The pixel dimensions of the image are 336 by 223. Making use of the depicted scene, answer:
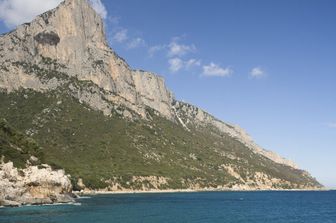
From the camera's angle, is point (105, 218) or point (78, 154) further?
point (78, 154)

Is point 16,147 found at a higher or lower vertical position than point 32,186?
higher

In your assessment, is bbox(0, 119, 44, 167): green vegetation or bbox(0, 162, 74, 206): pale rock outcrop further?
bbox(0, 119, 44, 167): green vegetation

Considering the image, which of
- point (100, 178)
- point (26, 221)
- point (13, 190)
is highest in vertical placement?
point (100, 178)

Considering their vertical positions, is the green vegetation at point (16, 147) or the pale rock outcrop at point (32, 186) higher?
the green vegetation at point (16, 147)

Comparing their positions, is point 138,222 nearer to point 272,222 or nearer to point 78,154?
point 272,222

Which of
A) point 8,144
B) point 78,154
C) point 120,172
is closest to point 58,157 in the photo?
point 78,154

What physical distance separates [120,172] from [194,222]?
108 m

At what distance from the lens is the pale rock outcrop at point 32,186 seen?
10488cm

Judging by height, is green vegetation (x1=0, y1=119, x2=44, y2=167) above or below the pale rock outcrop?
above

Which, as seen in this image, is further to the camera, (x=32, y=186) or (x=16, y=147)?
(x=16, y=147)

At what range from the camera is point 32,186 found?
371ft

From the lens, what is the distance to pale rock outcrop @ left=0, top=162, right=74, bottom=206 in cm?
10488

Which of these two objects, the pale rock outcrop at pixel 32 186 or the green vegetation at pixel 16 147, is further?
the green vegetation at pixel 16 147

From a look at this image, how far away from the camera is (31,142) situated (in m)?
146
